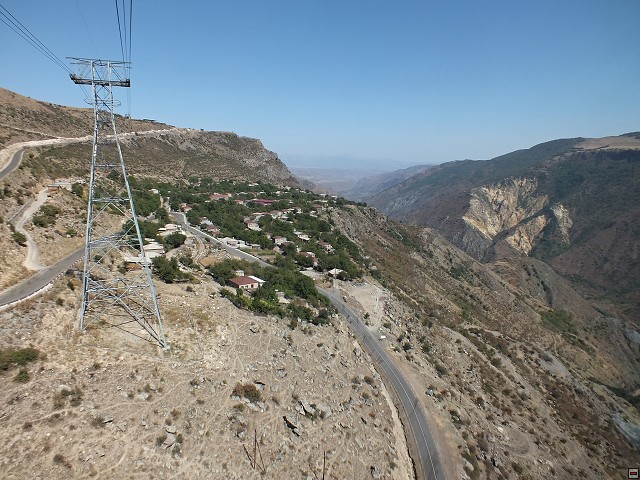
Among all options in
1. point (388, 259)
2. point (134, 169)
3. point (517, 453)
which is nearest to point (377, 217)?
point (388, 259)

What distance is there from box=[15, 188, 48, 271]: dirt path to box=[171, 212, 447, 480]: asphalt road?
94.7 ft

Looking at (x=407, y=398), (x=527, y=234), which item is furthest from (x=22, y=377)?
(x=527, y=234)

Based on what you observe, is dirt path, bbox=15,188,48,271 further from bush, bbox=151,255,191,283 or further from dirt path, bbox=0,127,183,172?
dirt path, bbox=0,127,183,172

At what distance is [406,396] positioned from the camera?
3042 cm

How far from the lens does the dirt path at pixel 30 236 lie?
2719 centimetres

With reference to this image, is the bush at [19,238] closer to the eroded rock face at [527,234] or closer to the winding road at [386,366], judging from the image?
the winding road at [386,366]

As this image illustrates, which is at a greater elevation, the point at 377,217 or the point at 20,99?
the point at 20,99

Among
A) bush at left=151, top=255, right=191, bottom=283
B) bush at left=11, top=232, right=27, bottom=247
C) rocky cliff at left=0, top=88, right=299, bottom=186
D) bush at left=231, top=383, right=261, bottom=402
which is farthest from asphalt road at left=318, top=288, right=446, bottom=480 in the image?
rocky cliff at left=0, top=88, right=299, bottom=186

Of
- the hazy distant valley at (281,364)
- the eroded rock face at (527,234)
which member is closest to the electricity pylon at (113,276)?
the hazy distant valley at (281,364)

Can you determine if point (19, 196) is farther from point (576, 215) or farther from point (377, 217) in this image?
point (576, 215)

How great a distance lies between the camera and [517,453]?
2880 cm

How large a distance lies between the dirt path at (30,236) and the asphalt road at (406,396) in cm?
2885

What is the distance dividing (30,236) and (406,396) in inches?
1394

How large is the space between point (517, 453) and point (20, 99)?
12353 cm
